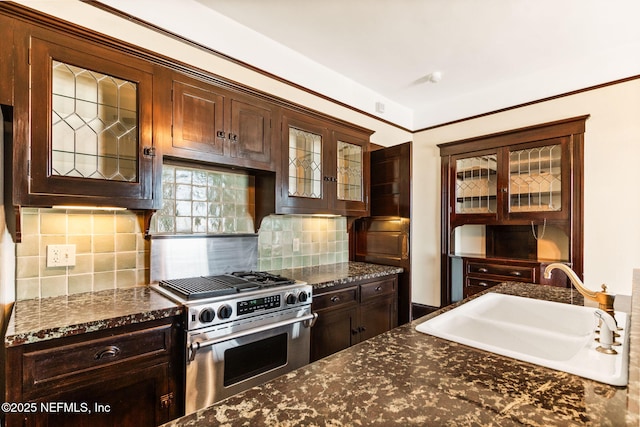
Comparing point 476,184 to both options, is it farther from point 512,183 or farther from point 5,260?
point 5,260

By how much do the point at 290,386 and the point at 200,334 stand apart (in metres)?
1.04

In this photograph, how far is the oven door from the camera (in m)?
1.63

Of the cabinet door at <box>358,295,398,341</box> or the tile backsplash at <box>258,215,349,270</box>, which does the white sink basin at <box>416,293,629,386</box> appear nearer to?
the cabinet door at <box>358,295,398,341</box>

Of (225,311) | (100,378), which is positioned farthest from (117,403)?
(225,311)

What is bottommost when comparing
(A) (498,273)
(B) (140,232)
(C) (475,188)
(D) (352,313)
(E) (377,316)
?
(E) (377,316)

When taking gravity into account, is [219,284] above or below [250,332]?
above

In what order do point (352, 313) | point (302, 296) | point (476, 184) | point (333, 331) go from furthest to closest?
point (476, 184) → point (352, 313) → point (333, 331) → point (302, 296)

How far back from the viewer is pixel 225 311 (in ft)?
5.65

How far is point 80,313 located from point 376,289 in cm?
208

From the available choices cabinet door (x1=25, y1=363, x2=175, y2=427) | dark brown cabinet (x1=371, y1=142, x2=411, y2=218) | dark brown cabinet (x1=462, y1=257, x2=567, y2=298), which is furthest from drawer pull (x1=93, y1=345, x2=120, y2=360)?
dark brown cabinet (x1=462, y1=257, x2=567, y2=298)

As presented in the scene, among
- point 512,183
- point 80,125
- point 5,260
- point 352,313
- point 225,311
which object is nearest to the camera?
point 5,260

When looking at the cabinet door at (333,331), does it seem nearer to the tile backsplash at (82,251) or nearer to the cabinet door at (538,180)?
the tile backsplash at (82,251)

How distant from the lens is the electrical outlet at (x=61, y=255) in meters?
1.70

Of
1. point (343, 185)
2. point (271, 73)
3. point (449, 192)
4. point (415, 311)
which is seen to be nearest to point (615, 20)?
point (449, 192)
